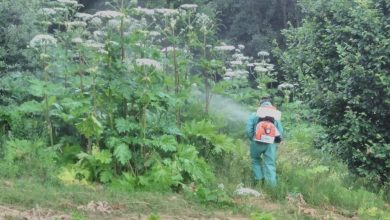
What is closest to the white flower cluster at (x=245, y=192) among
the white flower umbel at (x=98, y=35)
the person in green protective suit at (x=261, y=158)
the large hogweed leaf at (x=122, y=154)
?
the person in green protective suit at (x=261, y=158)

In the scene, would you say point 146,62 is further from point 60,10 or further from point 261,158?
point 261,158

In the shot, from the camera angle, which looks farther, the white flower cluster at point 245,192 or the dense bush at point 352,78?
the dense bush at point 352,78

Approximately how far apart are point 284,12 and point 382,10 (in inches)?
815

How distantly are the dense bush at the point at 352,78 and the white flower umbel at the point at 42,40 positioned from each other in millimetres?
3937

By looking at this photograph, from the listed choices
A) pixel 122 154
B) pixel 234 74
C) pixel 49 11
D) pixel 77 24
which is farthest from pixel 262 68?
pixel 122 154

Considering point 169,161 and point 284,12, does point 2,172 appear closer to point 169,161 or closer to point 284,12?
point 169,161

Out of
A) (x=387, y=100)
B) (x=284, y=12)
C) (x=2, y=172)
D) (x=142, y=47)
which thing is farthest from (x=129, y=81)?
(x=284, y=12)

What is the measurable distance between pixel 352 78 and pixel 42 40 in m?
4.53

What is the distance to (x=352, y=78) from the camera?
9.39 meters

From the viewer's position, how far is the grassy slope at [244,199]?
22.6ft

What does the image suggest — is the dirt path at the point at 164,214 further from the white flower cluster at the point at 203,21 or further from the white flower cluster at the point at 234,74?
the white flower cluster at the point at 234,74

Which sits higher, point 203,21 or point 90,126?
point 203,21

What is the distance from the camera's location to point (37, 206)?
21.7ft

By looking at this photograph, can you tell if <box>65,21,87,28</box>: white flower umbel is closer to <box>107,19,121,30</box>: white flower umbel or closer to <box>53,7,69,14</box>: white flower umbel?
<box>53,7,69,14</box>: white flower umbel
